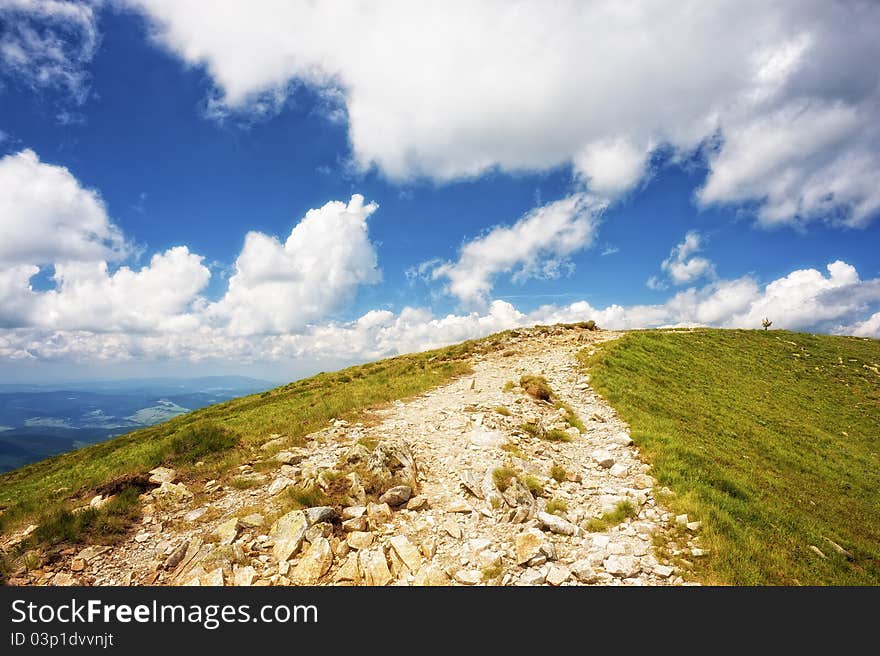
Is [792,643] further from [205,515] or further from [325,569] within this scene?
[205,515]

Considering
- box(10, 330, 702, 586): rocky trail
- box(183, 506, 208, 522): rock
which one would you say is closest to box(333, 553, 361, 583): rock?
box(10, 330, 702, 586): rocky trail

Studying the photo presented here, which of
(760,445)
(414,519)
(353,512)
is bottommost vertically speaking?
(760,445)

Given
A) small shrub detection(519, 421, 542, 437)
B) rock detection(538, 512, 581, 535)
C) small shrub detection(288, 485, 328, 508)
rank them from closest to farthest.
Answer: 1. rock detection(538, 512, 581, 535)
2. small shrub detection(288, 485, 328, 508)
3. small shrub detection(519, 421, 542, 437)

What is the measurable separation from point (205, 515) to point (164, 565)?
212 centimetres

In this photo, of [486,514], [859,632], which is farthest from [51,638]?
[859,632]

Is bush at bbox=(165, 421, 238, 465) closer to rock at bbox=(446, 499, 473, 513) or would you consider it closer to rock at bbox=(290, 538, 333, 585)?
rock at bbox=(290, 538, 333, 585)

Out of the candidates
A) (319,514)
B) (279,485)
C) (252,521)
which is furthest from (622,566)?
(279,485)

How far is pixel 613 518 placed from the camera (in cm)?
1051

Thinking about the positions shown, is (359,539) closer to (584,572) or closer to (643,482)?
(584,572)

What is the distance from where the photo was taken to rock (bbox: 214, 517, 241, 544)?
9749 millimetres

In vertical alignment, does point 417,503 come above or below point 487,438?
below

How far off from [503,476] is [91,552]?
11632mm

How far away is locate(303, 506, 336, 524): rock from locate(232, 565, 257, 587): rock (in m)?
1.73

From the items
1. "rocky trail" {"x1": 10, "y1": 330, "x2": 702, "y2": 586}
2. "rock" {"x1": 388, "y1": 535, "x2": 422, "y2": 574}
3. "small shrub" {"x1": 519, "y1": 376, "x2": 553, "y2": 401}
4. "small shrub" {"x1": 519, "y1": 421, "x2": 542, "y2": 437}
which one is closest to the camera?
"rocky trail" {"x1": 10, "y1": 330, "x2": 702, "y2": 586}
